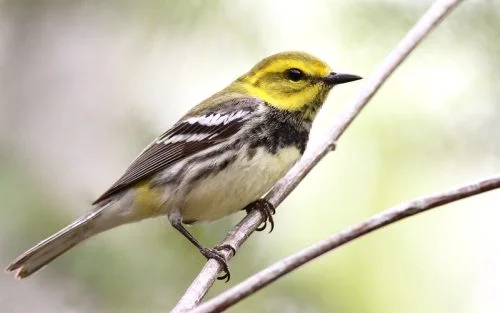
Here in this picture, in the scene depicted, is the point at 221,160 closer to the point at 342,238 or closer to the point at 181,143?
the point at 181,143

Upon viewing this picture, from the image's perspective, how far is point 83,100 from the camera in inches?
152

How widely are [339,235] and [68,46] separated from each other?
2656 millimetres

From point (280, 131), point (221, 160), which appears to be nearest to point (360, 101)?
point (280, 131)

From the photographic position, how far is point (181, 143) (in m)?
3.29

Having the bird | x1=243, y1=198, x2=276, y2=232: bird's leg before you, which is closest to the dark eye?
the bird

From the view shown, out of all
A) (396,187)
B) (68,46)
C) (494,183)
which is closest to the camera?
(494,183)

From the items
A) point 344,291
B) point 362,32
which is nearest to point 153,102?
point 362,32

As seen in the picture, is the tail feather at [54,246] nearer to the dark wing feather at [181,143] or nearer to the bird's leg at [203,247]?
the dark wing feather at [181,143]

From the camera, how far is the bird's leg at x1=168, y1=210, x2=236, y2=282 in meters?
2.55

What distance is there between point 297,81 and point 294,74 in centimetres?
4

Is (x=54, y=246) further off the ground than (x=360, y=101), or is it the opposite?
(x=360, y=101)

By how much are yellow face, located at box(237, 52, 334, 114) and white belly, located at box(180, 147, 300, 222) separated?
26 cm

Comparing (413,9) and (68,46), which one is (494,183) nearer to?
(413,9)

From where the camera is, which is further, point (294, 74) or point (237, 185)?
point (294, 74)
